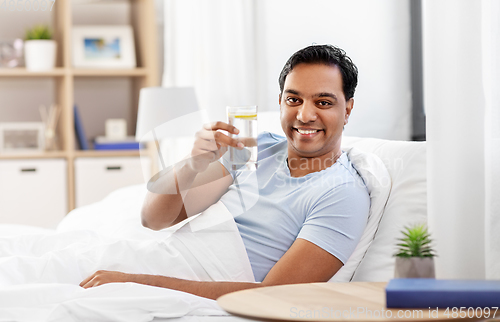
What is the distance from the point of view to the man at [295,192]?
1205 millimetres

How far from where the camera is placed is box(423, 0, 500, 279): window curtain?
103 cm

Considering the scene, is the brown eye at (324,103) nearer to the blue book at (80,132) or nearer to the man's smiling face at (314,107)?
the man's smiling face at (314,107)

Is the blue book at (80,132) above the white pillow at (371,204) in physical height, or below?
above

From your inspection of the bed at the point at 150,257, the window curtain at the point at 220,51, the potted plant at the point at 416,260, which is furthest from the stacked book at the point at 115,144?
the potted plant at the point at 416,260

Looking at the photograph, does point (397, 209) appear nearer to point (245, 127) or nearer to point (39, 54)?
point (245, 127)

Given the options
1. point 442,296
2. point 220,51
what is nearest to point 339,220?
point 442,296

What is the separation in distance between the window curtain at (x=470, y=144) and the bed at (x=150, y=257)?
0.28m

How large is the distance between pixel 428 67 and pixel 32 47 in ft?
8.61

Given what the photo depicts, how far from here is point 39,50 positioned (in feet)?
10.4

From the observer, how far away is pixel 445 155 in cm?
106

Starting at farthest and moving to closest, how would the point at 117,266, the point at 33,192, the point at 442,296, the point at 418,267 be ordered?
the point at 33,192
the point at 117,266
the point at 418,267
the point at 442,296

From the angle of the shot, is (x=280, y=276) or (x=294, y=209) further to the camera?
(x=294, y=209)

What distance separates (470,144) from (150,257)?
0.75 metres

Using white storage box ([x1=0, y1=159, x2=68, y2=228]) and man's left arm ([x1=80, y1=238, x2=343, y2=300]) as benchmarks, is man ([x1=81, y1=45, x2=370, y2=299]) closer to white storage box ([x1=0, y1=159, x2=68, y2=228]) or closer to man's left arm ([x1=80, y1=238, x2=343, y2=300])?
man's left arm ([x1=80, y1=238, x2=343, y2=300])
